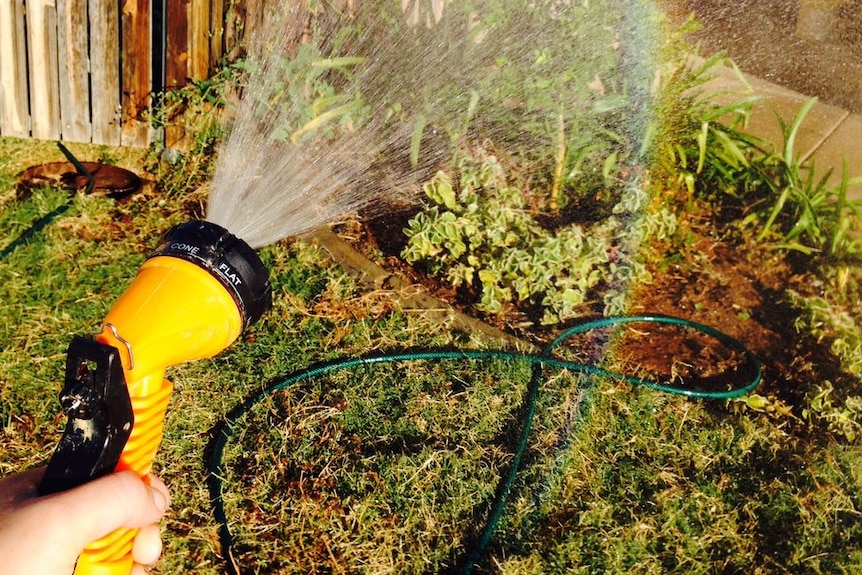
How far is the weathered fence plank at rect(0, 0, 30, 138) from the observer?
3775mm

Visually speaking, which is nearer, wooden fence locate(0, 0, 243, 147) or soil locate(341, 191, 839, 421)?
soil locate(341, 191, 839, 421)

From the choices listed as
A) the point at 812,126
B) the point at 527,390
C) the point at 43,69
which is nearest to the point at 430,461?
the point at 527,390

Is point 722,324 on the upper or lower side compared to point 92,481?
lower

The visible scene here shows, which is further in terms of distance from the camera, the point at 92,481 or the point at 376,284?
the point at 376,284

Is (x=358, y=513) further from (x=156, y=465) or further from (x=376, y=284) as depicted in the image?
(x=376, y=284)

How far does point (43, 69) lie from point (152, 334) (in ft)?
9.43

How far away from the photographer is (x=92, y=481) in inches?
58.3

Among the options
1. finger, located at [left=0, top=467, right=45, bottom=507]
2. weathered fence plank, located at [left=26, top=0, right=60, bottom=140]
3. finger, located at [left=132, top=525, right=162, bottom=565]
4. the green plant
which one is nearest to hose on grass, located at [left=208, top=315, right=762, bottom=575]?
the green plant

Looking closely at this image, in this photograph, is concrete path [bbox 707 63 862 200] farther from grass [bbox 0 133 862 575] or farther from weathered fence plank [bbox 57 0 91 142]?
weathered fence plank [bbox 57 0 91 142]

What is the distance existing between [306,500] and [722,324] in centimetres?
179

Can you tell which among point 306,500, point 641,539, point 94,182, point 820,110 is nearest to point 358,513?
point 306,500

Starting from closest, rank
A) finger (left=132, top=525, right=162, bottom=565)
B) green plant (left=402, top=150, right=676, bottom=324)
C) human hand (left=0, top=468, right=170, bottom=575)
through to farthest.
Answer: human hand (left=0, top=468, right=170, bottom=575), finger (left=132, top=525, right=162, bottom=565), green plant (left=402, top=150, right=676, bottom=324)

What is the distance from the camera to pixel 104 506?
1453 mm

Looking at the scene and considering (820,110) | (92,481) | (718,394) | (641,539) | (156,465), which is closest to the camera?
(92,481)
